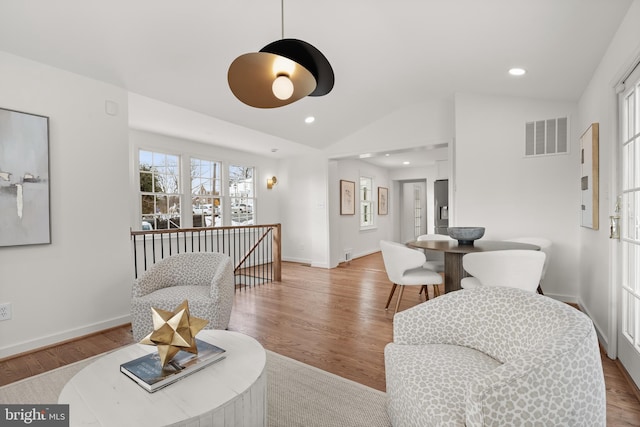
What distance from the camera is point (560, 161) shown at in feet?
12.4

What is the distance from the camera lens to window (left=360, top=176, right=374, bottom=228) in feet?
25.8

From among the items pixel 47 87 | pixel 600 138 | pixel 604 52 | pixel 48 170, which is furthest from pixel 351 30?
pixel 48 170

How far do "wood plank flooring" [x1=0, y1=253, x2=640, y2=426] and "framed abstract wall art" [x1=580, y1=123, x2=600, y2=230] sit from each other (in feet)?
4.01

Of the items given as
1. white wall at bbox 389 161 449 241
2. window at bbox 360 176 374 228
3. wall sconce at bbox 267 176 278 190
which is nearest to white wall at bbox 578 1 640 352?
white wall at bbox 389 161 449 241

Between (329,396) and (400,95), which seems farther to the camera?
(400,95)

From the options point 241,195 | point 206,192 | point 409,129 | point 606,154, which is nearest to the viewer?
point 606,154

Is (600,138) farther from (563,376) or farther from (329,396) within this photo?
(329,396)

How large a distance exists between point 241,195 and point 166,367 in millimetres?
5375

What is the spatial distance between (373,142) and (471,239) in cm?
269

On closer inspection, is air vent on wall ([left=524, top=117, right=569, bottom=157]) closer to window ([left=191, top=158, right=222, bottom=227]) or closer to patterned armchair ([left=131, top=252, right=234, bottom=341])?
patterned armchair ([left=131, top=252, right=234, bottom=341])

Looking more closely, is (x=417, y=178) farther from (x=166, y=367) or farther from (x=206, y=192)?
(x=166, y=367)

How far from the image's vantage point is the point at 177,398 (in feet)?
4.04

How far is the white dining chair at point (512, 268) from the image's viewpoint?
2488 mm

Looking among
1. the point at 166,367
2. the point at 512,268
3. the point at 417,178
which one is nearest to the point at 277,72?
the point at 166,367
